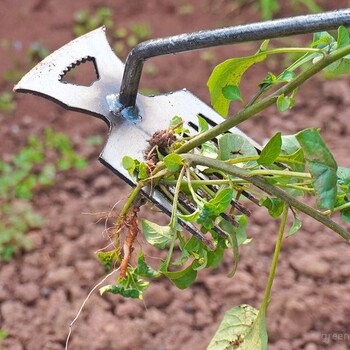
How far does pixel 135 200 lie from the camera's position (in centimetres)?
107

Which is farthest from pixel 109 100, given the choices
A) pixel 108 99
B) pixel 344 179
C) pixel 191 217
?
pixel 344 179

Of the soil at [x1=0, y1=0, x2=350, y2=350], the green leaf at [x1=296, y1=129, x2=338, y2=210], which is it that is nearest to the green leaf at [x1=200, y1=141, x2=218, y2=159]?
the green leaf at [x1=296, y1=129, x2=338, y2=210]

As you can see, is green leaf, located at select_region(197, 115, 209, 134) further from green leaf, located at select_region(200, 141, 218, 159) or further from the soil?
the soil

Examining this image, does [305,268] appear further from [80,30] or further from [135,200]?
[80,30]

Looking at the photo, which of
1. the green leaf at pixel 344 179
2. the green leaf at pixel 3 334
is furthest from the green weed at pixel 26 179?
the green leaf at pixel 344 179

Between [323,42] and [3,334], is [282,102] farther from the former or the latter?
[3,334]

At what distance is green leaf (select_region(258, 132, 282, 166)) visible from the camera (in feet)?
3.07

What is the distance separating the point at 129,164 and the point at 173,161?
61mm

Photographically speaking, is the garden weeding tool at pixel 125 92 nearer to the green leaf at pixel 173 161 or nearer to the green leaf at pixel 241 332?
the green leaf at pixel 173 161

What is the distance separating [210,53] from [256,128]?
0.37 m

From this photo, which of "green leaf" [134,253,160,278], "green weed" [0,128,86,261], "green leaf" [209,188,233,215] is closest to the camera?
"green leaf" [209,188,233,215]

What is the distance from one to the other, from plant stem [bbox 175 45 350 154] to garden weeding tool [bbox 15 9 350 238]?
0.06m

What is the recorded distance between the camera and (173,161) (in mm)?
986

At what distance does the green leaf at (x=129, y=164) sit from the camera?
1.01m
